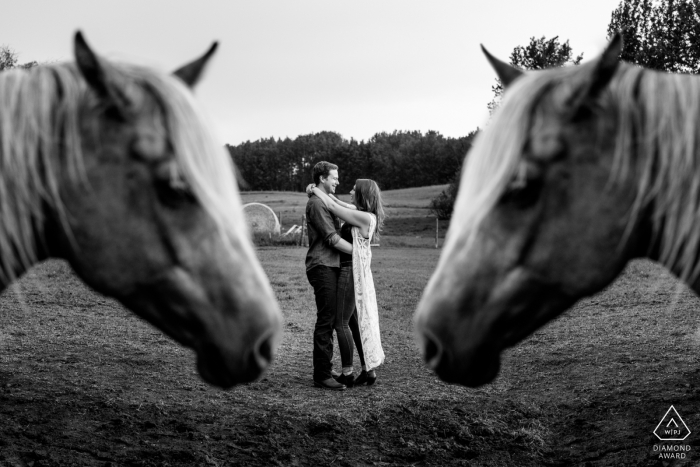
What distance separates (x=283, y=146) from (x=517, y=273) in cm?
7789

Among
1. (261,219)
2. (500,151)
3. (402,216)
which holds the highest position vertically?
(500,151)

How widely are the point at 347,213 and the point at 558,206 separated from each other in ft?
14.8

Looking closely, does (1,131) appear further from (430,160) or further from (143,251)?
(430,160)

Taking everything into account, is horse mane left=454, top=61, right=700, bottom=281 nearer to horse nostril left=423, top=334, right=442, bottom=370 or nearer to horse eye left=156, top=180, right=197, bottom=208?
horse nostril left=423, top=334, right=442, bottom=370

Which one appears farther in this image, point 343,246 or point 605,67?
point 343,246

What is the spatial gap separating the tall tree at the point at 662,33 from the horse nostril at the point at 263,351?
27103 millimetres

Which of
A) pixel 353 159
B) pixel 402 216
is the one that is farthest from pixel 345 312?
pixel 353 159

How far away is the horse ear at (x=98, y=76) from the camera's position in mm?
1446

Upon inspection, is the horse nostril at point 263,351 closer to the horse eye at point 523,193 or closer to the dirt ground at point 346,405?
the horse eye at point 523,193

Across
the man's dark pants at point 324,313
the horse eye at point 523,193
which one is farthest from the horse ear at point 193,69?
the man's dark pants at point 324,313

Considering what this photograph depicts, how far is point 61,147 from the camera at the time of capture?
1.58m

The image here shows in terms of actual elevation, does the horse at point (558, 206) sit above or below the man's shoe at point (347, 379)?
above

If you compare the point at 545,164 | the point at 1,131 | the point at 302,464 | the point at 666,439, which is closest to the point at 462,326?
the point at 545,164

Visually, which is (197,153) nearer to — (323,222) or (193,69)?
(193,69)
